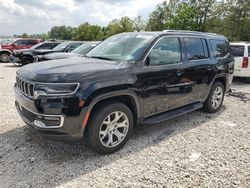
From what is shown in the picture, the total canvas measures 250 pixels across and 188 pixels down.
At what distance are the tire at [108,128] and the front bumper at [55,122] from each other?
0.19 m

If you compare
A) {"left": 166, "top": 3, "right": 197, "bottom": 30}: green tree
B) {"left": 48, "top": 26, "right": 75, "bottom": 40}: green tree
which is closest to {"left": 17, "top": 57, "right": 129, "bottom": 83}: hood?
{"left": 166, "top": 3, "right": 197, "bottom": 30}: green tree

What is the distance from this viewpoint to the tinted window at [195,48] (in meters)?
4.80

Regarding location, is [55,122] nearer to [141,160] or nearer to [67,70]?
[67,70]

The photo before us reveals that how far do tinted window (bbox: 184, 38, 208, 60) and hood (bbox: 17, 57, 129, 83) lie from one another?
67.1 inches

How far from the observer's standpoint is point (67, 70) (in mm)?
3322

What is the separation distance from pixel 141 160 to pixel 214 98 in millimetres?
3138

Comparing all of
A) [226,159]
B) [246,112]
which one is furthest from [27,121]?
[246,112]

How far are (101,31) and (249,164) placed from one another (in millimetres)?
54244

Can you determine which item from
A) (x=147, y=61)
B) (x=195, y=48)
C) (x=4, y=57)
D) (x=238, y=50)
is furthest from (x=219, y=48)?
(x=4, y=57)

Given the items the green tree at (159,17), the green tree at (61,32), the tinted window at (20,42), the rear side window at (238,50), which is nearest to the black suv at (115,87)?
the rear side window at (238,50)

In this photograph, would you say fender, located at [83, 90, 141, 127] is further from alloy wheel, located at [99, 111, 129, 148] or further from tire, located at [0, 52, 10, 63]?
tire, located at [0, 52, 10, 63]

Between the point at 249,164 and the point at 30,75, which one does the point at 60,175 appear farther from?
the point at 249,164

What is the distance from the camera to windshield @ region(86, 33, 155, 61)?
3978mm

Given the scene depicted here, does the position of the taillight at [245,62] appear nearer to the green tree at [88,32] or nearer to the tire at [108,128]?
the tire at [108,128]
